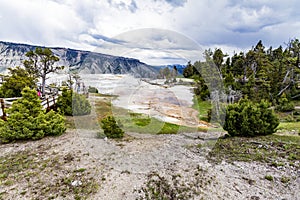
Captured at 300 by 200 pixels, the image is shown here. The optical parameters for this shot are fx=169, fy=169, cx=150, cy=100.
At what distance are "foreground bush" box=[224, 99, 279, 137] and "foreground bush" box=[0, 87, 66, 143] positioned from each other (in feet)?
27.8

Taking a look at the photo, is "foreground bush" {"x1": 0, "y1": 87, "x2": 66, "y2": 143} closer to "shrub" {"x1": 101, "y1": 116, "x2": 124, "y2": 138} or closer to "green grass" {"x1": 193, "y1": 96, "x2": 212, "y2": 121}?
"shrub" {"x1": 101, "y1": 116, "x2": 124, "y2": 138}

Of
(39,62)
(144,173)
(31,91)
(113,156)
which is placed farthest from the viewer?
(39,62)

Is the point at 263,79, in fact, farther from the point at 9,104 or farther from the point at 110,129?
the point at 9,104

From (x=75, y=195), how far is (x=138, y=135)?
495 cm

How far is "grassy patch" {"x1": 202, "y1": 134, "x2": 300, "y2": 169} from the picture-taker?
230 inches

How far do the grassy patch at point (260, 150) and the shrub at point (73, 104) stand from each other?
8.49 m

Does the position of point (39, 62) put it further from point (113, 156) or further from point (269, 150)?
point (269, 150)

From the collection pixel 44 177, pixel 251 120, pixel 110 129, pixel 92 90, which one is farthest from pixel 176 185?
pixel 92 90

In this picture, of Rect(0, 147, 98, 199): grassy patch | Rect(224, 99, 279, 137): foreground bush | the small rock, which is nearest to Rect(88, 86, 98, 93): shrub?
Rect(0, 147, 98, 199): grassy patch

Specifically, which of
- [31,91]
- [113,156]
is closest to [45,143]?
[31,91]

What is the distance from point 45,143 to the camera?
6.68 m

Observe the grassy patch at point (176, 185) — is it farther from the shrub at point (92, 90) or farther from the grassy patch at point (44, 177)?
the shrub at point (92, 90)

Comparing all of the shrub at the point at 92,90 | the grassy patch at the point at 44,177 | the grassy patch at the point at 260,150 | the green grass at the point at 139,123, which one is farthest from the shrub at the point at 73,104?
the grassy patch at the point at 260,150

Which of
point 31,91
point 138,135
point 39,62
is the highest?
point 39,62
